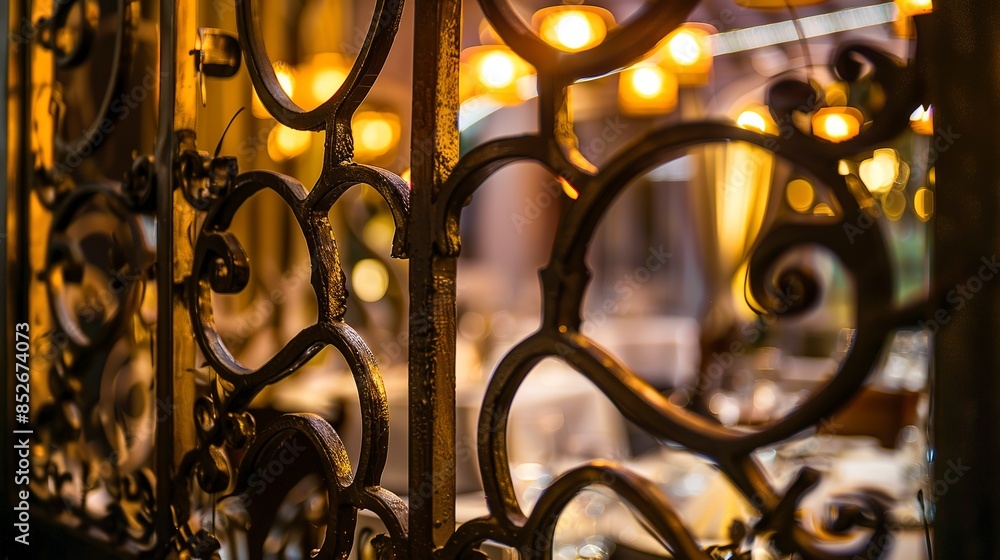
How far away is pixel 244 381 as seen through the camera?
932 mm

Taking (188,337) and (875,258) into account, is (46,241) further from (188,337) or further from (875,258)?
(875,258)

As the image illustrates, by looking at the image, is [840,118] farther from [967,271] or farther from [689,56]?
[689,56]

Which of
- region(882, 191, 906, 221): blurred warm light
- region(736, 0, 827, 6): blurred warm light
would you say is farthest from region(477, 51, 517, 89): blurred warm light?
region(882, 191, 906, 221): blurred warm light

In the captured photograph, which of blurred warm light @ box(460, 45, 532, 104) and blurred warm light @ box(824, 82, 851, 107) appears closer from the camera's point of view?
blurred warm light @ box(824, 82, 851, 107)

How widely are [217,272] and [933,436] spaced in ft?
2.38

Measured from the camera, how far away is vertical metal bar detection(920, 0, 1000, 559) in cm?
49

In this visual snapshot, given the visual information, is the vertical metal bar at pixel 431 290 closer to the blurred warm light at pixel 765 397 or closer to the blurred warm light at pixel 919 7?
the blurred warm light at pixel 919 7

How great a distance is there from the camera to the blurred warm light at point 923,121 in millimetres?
508

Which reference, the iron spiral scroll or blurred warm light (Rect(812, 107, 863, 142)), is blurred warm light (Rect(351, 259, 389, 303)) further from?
blurred warm light (Rect(812, 107, 863, 142))

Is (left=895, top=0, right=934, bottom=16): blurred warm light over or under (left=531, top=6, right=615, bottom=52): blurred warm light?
under

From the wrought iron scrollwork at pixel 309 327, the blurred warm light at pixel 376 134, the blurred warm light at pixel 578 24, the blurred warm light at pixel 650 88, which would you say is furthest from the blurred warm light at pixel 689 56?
the wrought iron scrollwork at pixel 309 327

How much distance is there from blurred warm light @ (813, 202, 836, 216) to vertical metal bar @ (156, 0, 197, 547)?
0.74m

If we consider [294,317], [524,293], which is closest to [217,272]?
[294,317]

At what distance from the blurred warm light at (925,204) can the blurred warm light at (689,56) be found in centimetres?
271
